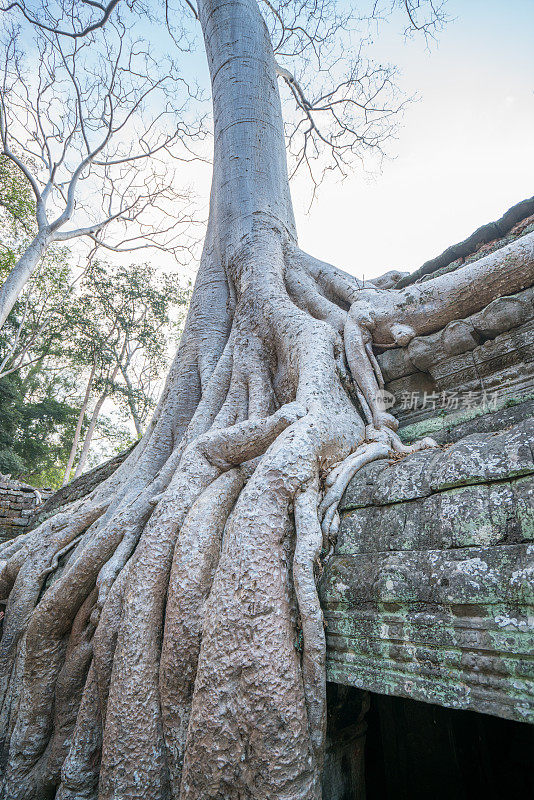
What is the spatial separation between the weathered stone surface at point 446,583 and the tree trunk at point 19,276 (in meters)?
7.24

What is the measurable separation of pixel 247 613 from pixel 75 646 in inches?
44.5

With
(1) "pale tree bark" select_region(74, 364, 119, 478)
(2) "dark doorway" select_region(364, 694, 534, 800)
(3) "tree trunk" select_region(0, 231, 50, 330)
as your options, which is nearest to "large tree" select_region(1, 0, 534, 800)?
(2) "dark doorway" select_region(364, 694, 534, 800)

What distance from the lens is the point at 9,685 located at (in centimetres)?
193

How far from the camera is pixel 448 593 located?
3.34ft

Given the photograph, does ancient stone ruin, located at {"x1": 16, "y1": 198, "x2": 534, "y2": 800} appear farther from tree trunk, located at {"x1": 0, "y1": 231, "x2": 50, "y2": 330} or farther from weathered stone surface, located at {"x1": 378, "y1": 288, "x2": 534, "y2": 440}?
tree trunk, located at {"x1": 0, "y1": 231, "x2": 50, "y2": 330}

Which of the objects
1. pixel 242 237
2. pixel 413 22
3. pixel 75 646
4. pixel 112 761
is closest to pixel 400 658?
pixel 112 761

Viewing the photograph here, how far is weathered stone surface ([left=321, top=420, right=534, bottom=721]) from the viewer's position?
918 millimetres

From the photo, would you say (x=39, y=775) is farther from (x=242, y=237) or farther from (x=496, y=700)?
(x=242, y=237)

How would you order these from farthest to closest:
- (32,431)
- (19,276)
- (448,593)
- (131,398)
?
(32,431) → (131,398) → (19,276) → (448,593)

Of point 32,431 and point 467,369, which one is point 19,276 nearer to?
point 467,369

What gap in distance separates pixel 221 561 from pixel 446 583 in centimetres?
70

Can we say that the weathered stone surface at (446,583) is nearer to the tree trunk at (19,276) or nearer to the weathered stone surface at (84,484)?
the weathered stone surface at (84,484)

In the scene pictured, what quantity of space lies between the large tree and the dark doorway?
4.03 feet

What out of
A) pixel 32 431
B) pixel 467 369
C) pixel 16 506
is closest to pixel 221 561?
pixel 467 369
